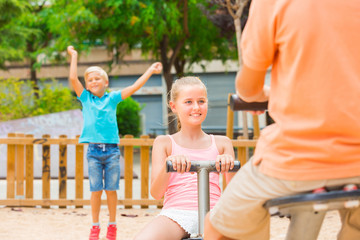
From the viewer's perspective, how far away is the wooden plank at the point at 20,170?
6.62 metres

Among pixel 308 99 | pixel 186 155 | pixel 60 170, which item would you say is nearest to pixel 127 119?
pixel 60 170

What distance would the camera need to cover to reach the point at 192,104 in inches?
91.2

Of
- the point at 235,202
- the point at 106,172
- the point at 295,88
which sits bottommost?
the point at 106,172

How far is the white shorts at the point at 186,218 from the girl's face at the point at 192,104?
0.45 m

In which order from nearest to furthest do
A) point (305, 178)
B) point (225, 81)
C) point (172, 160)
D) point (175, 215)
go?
point (305, 178), point (172, 160), point (175, 215), point (225, 81)

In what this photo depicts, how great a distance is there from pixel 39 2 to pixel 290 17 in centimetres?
1887

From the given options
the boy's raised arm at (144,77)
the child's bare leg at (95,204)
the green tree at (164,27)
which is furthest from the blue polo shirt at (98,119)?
the green tree at (164,27)

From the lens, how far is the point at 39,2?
18.6 meters

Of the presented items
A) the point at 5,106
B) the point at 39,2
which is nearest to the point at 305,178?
the point at 5,106

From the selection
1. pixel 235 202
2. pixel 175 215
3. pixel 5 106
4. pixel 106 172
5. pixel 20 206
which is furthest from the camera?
pixel 5 106

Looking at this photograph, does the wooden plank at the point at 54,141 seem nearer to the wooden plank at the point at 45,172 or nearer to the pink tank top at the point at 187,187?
the wooden plank at the point at 45,172

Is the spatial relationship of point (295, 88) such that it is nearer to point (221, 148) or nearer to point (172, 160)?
point (172, 160)

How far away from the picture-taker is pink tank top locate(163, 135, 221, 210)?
87.9 inches

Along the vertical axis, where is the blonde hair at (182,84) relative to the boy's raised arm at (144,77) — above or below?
below
